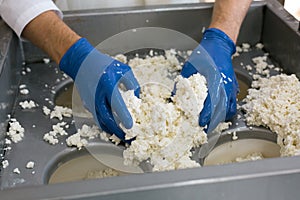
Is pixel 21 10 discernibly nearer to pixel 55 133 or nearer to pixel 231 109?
pixel 55 133

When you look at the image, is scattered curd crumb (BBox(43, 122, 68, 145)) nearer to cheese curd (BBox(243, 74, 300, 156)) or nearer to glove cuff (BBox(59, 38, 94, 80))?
glove cuff (BBox(59, 38, 94, 80))

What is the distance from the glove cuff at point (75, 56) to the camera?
1.01 m

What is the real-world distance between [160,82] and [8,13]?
0.44 m

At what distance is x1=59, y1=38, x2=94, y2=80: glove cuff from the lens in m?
1.01

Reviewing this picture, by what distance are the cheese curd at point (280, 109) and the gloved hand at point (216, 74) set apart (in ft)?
0.18

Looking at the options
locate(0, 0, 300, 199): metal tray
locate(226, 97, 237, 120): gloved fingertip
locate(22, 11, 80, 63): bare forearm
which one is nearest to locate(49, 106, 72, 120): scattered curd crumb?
locate(0, 0, 300, 199): metal tray

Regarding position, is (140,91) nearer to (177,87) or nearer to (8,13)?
(177,87)

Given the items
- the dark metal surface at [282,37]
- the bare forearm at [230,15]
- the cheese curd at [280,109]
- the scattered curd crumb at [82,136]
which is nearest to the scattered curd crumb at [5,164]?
the scattered curd crumb at [82,136]

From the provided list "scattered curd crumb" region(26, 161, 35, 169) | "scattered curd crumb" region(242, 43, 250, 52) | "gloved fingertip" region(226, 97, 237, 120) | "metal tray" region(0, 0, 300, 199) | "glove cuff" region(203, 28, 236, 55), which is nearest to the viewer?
"metal tray" region(0, 0, 300, 199)

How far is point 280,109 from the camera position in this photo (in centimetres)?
98

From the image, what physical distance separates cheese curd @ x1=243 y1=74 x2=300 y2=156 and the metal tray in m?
0.05

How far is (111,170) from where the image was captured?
98 centimetres

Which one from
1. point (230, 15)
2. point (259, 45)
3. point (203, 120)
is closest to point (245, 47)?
point (259, 45)

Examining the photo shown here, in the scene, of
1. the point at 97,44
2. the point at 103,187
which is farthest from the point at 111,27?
the point at 103,187
